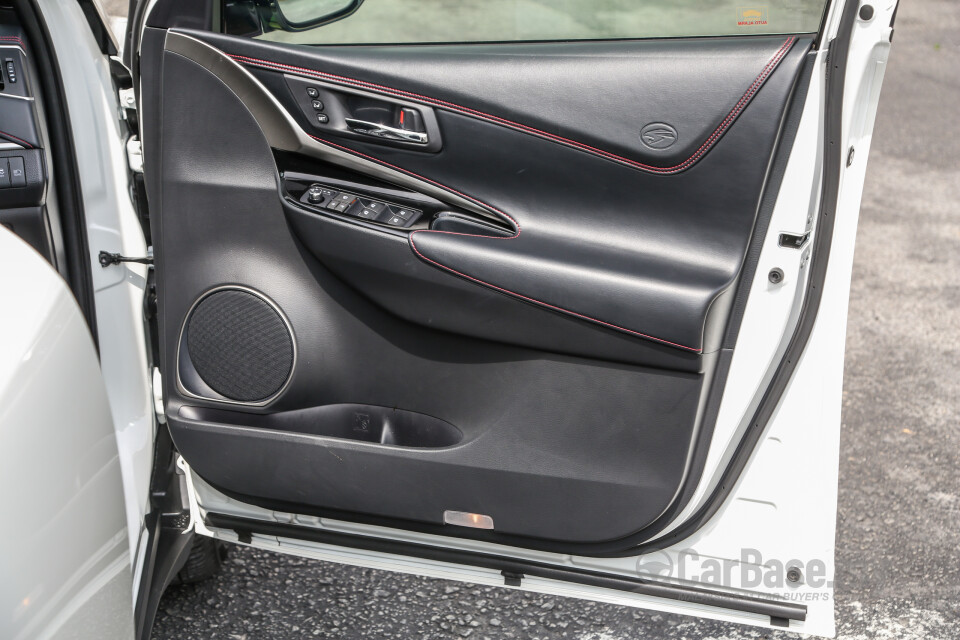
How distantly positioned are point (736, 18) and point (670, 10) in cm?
18

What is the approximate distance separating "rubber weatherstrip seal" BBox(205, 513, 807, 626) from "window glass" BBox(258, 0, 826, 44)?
94 cm

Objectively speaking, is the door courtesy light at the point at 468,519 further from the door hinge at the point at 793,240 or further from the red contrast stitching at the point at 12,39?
the red contrast stitching at the point at 12,39

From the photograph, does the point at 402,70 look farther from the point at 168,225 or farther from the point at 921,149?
the point at 921,149

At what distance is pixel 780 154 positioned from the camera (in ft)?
4.80

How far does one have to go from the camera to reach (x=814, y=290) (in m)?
1.51

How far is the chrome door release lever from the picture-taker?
5.19 ft

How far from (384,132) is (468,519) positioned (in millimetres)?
711

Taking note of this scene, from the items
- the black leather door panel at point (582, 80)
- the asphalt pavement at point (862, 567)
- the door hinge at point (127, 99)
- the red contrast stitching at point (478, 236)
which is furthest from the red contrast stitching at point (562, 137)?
the asphalt pavement at point (862, 567)

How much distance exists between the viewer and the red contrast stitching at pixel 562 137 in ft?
4.70

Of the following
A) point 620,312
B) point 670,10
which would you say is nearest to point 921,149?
point 670,10

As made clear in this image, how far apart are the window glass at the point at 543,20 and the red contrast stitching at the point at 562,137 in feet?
0.31

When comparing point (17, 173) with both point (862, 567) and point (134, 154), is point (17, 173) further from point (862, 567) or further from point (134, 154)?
point (862, 567)

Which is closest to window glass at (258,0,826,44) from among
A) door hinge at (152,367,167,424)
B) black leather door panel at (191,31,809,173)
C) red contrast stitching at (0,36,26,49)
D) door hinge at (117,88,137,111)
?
black leather door panel at (191,31,809,173)

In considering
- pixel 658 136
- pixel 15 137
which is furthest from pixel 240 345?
pixel 658 136
